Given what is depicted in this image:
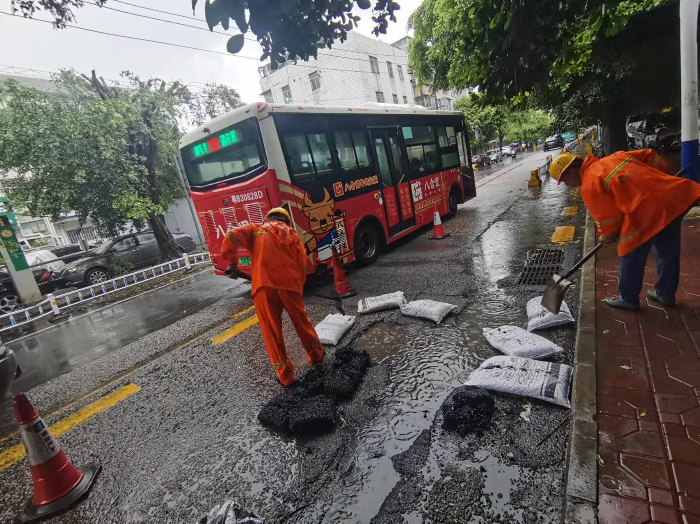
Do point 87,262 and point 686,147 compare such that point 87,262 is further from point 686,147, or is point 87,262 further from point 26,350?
point 686,147

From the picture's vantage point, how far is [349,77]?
30484 millimetres

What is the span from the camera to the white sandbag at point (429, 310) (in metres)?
4.09

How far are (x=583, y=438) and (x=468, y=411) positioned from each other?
0.67 meters

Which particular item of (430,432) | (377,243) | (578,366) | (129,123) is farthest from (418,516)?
(129,123)

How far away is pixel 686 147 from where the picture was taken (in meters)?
4.25

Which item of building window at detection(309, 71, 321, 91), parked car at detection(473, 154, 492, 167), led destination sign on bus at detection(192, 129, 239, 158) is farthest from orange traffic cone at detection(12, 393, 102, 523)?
building window at detection(309, 71, 321, 91)

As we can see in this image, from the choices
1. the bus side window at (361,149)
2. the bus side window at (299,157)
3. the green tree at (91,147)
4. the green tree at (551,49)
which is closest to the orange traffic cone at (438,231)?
the bus side window at (361,149)

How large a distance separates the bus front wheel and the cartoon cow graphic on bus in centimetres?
68

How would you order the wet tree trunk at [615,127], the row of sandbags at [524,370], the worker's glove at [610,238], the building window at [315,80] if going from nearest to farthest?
the row of sandbags at [524,370], the worker's glove at [610,238], the wet tree trunk at [615,127], the building window at [315,80]

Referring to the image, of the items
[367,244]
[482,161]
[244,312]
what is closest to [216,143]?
[244,312]

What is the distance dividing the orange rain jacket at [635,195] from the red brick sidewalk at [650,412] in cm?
73

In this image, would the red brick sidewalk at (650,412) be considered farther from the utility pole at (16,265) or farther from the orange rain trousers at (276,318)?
the utility pole at (16,265)

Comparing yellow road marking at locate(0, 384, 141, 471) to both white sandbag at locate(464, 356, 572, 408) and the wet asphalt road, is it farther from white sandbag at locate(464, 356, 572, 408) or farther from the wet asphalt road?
white sandbag at locate(464, 356, 572, 408)

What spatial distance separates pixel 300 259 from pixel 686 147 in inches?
185
